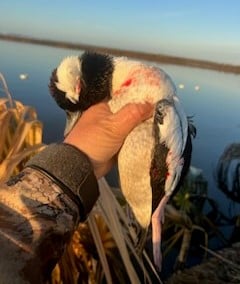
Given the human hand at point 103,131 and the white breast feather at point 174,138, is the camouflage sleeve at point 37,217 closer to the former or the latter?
the human hand at point 103,131

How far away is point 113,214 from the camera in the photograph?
1184mm

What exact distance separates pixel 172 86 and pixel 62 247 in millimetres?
316

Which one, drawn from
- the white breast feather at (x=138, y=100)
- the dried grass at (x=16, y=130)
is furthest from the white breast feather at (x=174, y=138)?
the dried grass at (x=16, y=130)

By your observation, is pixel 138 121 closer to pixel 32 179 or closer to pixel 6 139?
pixel 32 179

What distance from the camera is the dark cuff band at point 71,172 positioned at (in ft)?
Result: 2.29

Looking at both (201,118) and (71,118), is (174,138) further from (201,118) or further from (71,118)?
(201,118)

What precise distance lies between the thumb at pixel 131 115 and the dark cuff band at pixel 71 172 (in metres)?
0.09

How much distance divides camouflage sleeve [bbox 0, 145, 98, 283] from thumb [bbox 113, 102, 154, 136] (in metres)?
0.12

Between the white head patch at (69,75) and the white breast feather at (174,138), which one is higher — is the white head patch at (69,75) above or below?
above

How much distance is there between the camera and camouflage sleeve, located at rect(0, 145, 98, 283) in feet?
2.07

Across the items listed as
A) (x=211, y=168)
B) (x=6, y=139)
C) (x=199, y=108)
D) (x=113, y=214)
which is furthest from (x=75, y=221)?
(x=199, y=108)

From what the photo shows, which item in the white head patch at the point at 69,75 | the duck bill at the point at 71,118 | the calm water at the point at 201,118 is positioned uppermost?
the white head patch at the point at 69,75

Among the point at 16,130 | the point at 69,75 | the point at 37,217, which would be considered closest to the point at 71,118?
the point at 69,75

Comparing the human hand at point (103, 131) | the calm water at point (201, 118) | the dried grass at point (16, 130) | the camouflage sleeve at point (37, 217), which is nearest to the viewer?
the camouflage sleeve at point (37, 217)
